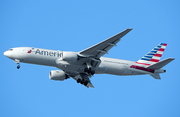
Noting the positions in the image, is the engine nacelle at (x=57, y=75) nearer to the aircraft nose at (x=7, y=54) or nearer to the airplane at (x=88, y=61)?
the airplane at (x=88, y=61)

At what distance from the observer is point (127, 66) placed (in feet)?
145

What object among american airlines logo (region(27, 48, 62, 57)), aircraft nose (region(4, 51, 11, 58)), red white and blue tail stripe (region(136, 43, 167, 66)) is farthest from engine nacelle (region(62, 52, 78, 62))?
red white and blue tail stripe (region(136, 43, 167, 66))

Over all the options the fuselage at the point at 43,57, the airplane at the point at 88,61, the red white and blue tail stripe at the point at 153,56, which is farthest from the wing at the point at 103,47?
the red white and blue tail stripe at the point at 153,56

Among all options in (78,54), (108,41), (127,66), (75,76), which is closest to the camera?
(108,41)

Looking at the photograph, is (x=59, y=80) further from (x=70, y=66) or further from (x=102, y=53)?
(x=102, y=53)

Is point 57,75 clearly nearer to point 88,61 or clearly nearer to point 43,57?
point 43,57

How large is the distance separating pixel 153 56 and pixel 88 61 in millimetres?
13590

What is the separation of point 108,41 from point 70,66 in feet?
25.5

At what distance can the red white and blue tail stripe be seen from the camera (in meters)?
46.1

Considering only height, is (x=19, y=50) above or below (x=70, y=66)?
above

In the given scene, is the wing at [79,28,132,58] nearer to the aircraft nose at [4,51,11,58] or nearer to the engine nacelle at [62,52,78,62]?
the engine nacelle at [62,52,78,62]

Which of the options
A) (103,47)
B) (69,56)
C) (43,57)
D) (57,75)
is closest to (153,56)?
(103,47)

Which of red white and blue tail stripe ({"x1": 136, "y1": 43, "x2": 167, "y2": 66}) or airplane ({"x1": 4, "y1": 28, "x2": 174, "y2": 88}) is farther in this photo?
red white and blue tail stripe ({"x1": 136, "y1": 43, "x2": 167, "y2": 66})

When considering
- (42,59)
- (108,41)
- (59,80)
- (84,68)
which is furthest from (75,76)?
(108,41)
